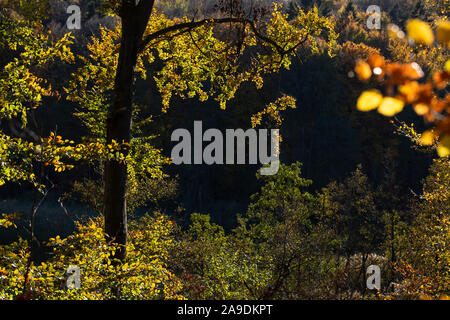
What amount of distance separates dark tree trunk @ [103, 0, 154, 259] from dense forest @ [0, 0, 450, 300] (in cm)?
2

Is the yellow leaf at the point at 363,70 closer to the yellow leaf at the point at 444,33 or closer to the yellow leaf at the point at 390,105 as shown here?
the yellow leaf at the point at 390,105

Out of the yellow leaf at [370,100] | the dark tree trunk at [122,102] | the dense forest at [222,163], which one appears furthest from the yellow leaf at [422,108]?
the dark tree trunk at [122,102]

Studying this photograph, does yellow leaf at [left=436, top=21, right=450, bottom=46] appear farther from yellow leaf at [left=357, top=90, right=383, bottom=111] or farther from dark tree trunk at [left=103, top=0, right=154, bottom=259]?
dark tree trunk at [left=103, top=0, right=154, bottom=259]

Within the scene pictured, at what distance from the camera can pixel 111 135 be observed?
20.6ft

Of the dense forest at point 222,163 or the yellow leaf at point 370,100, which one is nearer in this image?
the yellow leaf at point 370,100

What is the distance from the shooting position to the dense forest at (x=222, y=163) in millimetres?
4730

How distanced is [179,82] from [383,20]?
40686 mm

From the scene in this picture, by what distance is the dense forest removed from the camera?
4730mm

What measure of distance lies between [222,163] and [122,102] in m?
29.8

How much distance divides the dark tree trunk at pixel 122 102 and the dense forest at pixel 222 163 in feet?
0.07

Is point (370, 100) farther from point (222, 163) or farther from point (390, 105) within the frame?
point (222, 163)

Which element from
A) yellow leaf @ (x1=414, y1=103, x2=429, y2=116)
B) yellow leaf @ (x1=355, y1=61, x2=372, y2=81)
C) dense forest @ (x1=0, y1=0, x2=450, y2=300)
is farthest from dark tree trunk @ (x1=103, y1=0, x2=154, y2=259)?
yellow leaf @ (x1=414, y1=103, x2=429, y2=116)

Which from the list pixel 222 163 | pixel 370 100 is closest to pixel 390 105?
pixel 370 100
